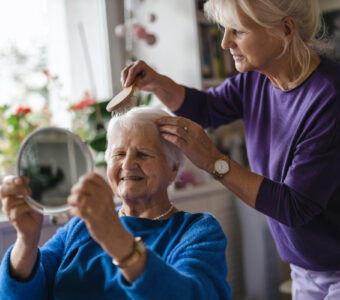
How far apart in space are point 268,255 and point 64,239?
162 cm

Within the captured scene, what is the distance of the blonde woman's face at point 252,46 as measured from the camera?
1.29 m

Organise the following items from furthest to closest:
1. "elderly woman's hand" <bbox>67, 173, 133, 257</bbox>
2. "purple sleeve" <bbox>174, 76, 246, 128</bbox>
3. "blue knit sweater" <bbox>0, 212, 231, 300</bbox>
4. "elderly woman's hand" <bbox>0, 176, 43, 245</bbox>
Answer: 1. "purple sleeve" <bbox>174, 76, 246, 128</bbox>
2. "blue knit sweater" <bbox>0, 212, 231, 300</bbox>
3. "elderly woman's hand" <bbox>0, 176, 43, 245</bbox>
4. "elderly woman's hand" <bbox>67, 173, 133, 257</bbox>

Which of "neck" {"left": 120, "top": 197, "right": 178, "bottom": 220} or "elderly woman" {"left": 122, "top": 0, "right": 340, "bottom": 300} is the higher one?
"elderly woman" {"left": 122, "top": 0, "right": 340, "bottom": 300}

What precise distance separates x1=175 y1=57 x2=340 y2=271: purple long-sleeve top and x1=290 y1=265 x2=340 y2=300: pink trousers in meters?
0.04

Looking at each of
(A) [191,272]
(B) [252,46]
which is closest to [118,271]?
(A) [191,272]

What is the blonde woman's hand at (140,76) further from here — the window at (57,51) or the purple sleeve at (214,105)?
the window at (57,51)

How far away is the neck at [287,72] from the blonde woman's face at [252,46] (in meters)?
0.02

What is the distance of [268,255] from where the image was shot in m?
2.67

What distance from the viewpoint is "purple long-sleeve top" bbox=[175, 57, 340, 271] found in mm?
1234

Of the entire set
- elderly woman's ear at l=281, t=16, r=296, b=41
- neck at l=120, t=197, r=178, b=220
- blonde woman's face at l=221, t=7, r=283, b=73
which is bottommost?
neck at l=120, t=197, r=178, b=220

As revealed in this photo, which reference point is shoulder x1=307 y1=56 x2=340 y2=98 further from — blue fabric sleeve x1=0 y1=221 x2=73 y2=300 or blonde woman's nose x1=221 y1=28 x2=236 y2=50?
blue fabric sleeve x1=0 y1=221 x2=73 y2=300

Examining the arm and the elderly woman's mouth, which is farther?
the elderly woman's mouth

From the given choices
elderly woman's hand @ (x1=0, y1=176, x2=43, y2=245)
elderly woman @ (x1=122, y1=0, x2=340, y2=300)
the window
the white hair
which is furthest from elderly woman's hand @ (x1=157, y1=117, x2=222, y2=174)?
the window

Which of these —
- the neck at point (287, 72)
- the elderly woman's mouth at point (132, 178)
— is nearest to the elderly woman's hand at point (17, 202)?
the elderly woman's mouth at point (132, 178)
